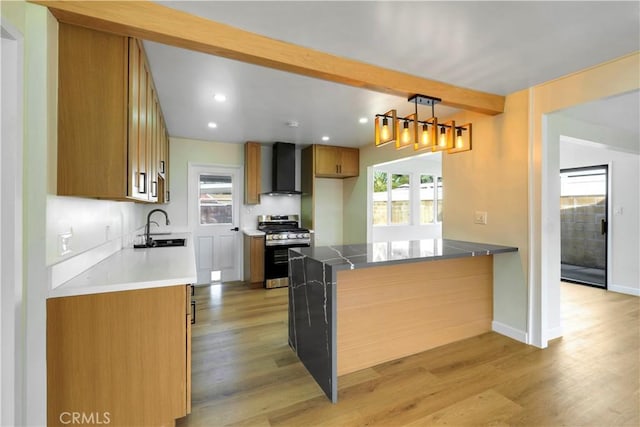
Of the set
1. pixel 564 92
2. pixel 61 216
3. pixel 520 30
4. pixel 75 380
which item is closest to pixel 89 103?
pixel 61 216

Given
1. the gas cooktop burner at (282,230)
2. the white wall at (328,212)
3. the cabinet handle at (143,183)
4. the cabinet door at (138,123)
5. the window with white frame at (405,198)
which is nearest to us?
the cabinet door at (138,123)

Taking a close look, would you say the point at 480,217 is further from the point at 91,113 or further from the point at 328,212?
the point at 91,113

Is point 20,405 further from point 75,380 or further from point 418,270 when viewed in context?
point 418,270

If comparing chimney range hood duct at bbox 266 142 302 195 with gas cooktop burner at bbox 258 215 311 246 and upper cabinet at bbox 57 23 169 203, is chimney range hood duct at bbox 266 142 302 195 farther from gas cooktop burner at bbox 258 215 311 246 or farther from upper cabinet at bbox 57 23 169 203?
upper cabinet at bbox 57 23 169 203

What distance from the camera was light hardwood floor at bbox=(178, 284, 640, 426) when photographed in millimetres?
1739

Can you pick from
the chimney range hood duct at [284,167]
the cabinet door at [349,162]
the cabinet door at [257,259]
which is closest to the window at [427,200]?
the cabinet door at [349,162]

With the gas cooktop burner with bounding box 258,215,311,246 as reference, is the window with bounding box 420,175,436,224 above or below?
above

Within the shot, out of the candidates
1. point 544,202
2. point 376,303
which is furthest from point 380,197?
point 376,303

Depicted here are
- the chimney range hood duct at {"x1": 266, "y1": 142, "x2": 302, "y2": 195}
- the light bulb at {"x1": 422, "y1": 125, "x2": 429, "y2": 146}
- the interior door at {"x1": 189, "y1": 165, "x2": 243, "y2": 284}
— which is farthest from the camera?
the chimney range hood duct at {"x1": 266, "y1": 142, "x2": 302, "y2": 195}

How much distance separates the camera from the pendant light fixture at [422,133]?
2.35 meters

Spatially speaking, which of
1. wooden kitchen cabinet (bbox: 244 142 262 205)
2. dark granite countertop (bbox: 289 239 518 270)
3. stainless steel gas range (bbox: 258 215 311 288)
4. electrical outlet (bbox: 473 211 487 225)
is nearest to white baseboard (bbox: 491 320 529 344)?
dark granite countertop (bbox: 289 239 518 270)

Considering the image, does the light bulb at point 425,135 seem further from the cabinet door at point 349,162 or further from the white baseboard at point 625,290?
the white baseboard at point 625,290

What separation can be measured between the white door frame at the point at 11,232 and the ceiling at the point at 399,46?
0.83 meters

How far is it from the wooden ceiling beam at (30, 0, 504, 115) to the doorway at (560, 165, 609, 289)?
407 cm
